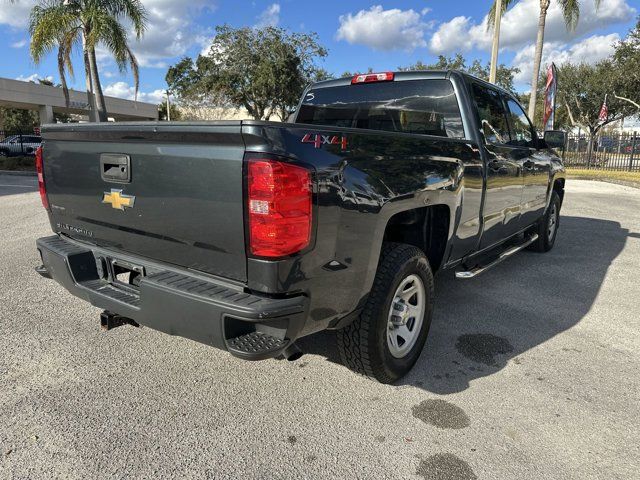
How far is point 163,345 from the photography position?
348 cm

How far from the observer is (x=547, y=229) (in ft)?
20.8

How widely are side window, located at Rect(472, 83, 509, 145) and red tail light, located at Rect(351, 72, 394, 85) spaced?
733 millimetres

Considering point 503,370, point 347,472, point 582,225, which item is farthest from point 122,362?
point 582,225

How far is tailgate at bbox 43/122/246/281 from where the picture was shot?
2.22 metres

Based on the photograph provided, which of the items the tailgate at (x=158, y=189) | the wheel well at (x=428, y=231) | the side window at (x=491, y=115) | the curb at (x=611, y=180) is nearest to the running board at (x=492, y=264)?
the wheel well at (x=428, y=231)

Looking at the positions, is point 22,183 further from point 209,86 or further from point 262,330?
point 209,86

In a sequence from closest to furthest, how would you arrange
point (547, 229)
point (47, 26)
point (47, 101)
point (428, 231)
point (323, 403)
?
point (323, 403), point (428, 231), point (547, 229), point (47, 26), point (47, 101)

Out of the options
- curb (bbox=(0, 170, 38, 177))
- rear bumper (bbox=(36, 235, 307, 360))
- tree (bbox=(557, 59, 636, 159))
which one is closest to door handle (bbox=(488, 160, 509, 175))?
rear bumper (bbox=(36, 235, 307, 360))

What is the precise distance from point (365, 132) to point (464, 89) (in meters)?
1.80

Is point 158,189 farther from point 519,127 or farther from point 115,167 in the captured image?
point 519,127

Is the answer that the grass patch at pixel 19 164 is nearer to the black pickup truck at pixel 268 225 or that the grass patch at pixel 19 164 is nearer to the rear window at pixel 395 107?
the rear window at pixel 395 107

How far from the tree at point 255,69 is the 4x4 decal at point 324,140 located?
89.6 feet

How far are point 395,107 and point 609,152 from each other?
24799 millimetres


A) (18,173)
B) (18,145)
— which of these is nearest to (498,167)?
(18,173)
